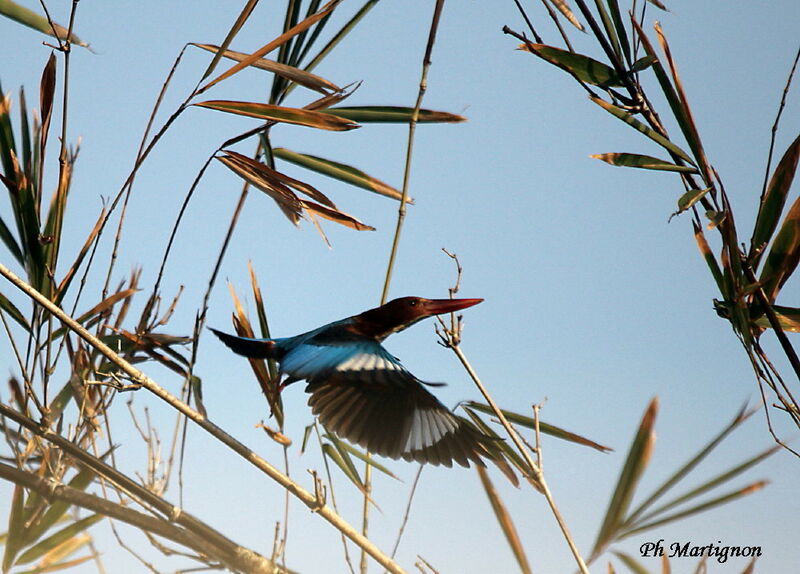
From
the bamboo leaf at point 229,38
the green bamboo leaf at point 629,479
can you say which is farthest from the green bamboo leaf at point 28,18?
the green bamboo leaf at point 629,479

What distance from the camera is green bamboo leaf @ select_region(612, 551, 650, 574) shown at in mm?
1414

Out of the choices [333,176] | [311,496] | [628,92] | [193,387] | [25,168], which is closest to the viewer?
[311,496]

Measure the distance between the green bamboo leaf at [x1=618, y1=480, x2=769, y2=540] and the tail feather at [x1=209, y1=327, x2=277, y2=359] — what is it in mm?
917

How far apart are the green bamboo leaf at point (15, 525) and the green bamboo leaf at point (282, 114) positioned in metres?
0.95

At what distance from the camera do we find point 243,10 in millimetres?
1537

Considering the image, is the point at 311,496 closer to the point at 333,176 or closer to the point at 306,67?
the point at 333,176

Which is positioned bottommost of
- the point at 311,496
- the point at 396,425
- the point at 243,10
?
the point at 311,496

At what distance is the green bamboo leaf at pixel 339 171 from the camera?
1.83m

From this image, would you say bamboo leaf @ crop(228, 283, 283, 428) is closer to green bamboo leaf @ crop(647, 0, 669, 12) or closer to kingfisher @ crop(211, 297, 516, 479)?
kingfisher @ crop(211, 297, 516, 479)

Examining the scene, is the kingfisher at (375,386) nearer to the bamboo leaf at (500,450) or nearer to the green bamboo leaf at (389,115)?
the bamboo leaf at (500,450)

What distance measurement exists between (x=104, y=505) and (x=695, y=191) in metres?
1.14

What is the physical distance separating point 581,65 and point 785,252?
53cm

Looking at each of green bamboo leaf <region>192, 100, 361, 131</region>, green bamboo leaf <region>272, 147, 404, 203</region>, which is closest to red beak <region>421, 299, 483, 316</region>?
green bamboo leaf <region>272, 147, 404, 203</region>

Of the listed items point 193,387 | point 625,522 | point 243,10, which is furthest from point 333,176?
point 625,522
